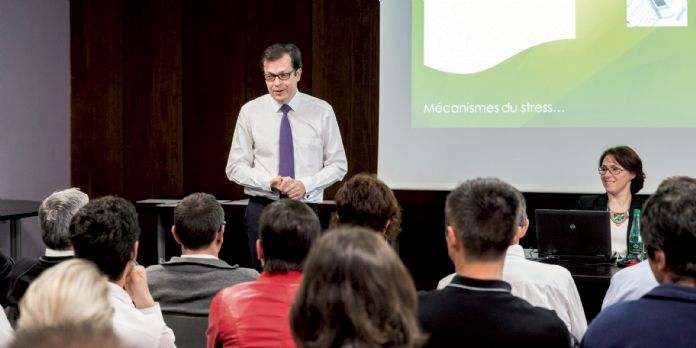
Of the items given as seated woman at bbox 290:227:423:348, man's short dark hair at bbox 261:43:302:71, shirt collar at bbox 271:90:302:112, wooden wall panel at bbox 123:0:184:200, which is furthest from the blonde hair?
wooden wall panel at bbox 123:0:184:200

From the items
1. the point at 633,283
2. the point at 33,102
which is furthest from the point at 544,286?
the point at 33,102

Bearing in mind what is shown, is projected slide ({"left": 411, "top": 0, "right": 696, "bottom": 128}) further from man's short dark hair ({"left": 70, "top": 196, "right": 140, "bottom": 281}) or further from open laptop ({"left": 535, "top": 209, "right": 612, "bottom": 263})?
man's short dark hair ({"left": 70, "top": 196, "right": 140, "bottom": 281})

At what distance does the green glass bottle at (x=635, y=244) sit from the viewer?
3.67 metres

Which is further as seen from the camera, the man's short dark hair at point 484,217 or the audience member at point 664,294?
the man's short dark hair at point 484,217

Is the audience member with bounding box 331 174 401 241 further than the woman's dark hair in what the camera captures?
No

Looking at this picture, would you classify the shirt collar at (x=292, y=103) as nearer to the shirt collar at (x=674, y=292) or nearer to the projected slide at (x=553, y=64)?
the projected slide at (x=553, y=64)

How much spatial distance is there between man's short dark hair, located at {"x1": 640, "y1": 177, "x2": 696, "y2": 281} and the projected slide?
10.8 feet

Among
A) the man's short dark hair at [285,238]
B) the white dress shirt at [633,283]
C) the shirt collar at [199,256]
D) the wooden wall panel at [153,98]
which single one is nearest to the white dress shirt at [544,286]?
the white dress shirt at [633,283]

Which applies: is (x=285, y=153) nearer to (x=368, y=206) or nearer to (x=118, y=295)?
(x=368, y=206)

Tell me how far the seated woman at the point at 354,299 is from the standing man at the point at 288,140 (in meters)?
2.86

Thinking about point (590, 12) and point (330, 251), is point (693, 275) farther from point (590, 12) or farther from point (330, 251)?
point (590, 12)

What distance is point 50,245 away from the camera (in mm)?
2762

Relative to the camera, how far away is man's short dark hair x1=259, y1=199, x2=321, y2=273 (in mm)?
2207

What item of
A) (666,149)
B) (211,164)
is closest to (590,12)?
(666,149)
